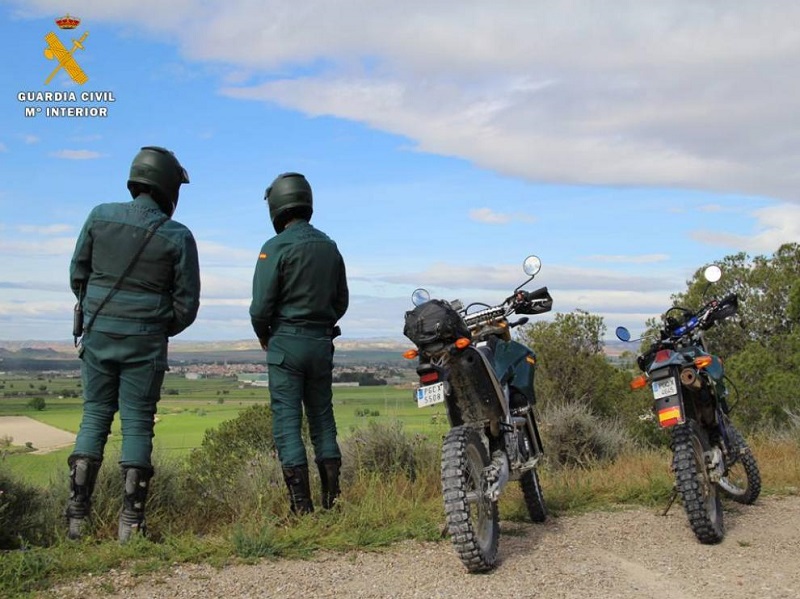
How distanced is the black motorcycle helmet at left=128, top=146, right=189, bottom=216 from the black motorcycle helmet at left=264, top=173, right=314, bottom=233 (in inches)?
29.6

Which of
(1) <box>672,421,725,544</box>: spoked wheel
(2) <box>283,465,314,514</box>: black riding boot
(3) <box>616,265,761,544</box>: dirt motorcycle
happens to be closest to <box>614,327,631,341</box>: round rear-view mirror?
(3) <box>616,265,761,544</box>: dirt motorcycle

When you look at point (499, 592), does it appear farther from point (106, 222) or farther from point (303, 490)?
point (106, 222)

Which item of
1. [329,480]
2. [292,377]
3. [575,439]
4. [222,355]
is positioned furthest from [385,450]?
[222,355]

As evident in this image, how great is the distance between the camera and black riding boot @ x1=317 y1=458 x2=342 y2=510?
6.14 metres

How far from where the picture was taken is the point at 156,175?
571cm

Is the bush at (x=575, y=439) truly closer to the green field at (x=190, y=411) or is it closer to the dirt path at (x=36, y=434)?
the green field at (x=190, y=411)

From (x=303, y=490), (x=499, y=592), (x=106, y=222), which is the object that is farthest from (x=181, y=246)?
Answer: (x=499, y=592)

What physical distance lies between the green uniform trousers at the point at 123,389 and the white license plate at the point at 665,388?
132 inches

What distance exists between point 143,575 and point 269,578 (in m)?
0.67

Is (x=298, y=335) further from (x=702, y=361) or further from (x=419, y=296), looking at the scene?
(x=702, y=361)

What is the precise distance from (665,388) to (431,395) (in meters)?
1.94

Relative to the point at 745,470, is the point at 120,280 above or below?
above

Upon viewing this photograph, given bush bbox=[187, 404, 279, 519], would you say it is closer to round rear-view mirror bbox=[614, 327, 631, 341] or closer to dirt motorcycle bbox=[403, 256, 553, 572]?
dirt motorcycle bbox=[403, 256, 553, 572]

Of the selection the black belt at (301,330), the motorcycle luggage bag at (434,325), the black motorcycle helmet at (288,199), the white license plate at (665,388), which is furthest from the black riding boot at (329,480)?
the white license plate at (665,388)
